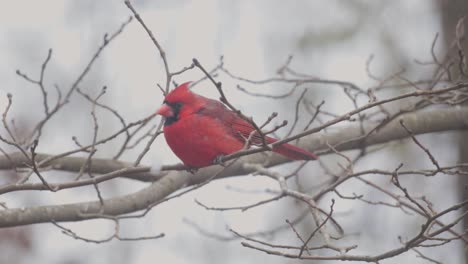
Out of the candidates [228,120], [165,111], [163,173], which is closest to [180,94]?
[165,111]

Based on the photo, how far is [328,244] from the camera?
245 cm

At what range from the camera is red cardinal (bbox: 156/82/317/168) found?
348 cm

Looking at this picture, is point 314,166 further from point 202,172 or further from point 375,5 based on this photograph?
point 202,172

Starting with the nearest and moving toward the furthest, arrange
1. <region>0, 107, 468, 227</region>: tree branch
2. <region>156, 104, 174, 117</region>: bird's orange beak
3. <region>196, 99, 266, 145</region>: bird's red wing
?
<region>0, 107, 468, 227</region>: tree branch < <region>156, 104, 174, 117</region>: bird's orange beak < <region>196, 99, 266, 145</region>: bird's red wing

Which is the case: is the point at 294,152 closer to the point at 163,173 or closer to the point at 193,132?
the point at 193,132

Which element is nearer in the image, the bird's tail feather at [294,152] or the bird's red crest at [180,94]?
the bird's red crest at [180,94]

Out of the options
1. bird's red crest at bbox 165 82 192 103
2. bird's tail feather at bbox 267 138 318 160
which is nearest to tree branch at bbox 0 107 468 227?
bird's tail feather at bbox 267 138 318 160

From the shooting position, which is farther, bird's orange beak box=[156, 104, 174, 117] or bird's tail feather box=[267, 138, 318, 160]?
bird's tail feather box=[267, 138, 318, 160]

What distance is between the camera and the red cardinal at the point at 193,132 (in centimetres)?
348

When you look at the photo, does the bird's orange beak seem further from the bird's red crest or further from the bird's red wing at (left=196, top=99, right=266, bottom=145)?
the bird's red wing at (left=196, top=99, right=266, bottom=145)

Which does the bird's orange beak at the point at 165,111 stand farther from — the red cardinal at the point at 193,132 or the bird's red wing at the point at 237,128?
the bird's red wing at the point at 237,128

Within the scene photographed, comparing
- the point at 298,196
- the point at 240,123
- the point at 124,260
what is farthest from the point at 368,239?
the point at 298,196

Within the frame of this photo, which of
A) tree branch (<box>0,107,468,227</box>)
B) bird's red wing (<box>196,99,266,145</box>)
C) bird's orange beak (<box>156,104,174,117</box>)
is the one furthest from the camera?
bird's red wing (<box>196,99,266,145</box>)

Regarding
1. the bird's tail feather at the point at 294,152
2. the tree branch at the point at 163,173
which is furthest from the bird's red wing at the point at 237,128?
the tree branch at the point at 163,173
